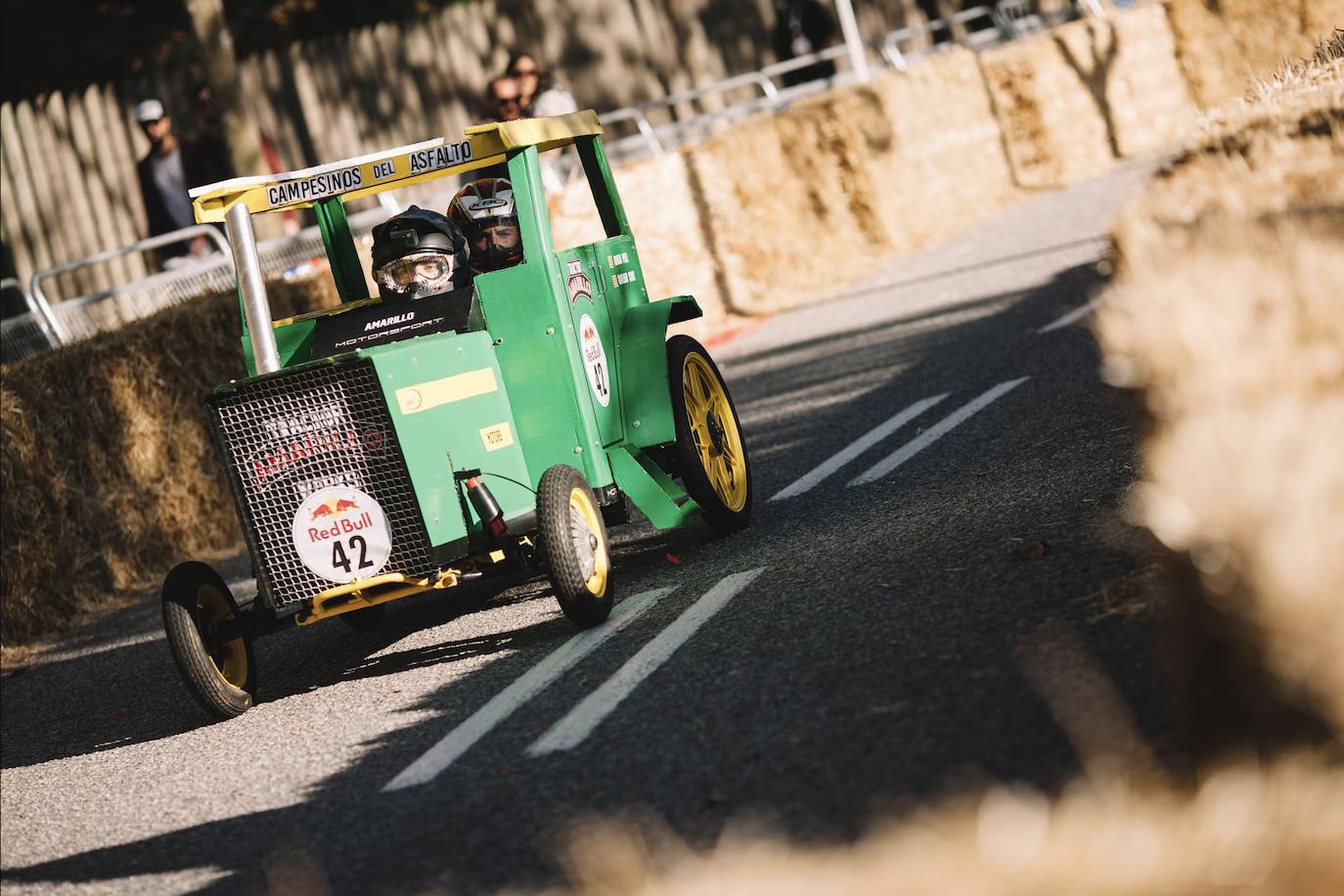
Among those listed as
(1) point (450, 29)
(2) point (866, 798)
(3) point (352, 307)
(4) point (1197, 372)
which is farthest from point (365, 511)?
(1) point (450, 29)

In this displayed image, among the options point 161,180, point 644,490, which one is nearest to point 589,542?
point 644,490

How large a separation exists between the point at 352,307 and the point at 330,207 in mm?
974

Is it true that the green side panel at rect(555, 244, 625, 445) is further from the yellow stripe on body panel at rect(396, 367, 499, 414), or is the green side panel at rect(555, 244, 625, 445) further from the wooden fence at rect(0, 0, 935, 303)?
the wooden fence at rect(0, 0, 935, 303)

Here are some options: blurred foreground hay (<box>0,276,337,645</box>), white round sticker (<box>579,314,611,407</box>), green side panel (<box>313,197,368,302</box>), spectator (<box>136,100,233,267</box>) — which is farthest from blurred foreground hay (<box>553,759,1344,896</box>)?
spectator (<box>136,100,233,267</box>)

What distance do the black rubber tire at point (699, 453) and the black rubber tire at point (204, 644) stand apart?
6.82 ft

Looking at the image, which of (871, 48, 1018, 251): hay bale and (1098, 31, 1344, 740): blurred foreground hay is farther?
(871, 48, 1018, 251): hay bale

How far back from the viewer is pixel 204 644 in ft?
23.2

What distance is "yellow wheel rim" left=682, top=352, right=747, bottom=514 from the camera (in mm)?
8328

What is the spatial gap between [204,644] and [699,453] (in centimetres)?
236

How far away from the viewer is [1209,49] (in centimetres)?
2452

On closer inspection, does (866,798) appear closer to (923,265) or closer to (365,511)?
(365,511)

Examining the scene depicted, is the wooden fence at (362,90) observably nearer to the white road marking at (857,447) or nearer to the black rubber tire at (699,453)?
the white road marking at (857,447)

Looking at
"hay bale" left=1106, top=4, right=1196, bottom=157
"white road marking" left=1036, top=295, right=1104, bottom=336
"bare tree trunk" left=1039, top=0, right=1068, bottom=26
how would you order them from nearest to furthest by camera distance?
"white road marking" left=1036, top=295, right=1104, bottom=336 → "hay bale" left=1106, top=4, right=1196, bottom=157 → "bare tree trunk" left=1039, top=0, right=1068, bottom=26

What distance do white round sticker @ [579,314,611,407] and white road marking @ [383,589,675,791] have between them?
91 cm
